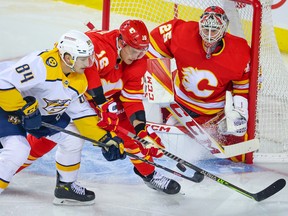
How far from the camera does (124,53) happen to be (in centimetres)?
342

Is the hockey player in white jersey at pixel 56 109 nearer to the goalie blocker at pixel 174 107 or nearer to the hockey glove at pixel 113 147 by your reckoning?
the hockey glove at pixel 113 147

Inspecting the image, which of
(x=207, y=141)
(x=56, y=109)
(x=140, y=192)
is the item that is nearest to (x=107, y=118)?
(x=56, y=109)

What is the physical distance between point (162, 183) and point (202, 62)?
2.45 ft

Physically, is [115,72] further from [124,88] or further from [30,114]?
[30,114]

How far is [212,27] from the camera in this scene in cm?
383

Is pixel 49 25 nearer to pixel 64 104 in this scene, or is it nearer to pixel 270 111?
pixel 270 111

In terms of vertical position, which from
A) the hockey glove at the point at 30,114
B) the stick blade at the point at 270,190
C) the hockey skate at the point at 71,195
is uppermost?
the hockey glove at the point at 30,114

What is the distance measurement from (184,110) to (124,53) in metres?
0.80

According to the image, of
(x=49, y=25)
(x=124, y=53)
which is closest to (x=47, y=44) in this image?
(x=49, y=25)

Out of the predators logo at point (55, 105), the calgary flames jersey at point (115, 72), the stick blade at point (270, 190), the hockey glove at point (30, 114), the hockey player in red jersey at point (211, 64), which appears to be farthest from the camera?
the hockey player in red jersey at point (211, 64)

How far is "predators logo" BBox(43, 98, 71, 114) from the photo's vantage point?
3.17 meters

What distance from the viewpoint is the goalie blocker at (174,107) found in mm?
4016

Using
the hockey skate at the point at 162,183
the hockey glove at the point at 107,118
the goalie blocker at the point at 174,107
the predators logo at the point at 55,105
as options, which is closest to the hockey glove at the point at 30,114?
the predators logo at the point at 55,105

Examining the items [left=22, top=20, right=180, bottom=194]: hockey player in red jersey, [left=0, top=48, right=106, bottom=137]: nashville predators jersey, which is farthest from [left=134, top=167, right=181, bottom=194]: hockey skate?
[left=0, top=48, right=106, bottom=137]: nashville predators jersey
